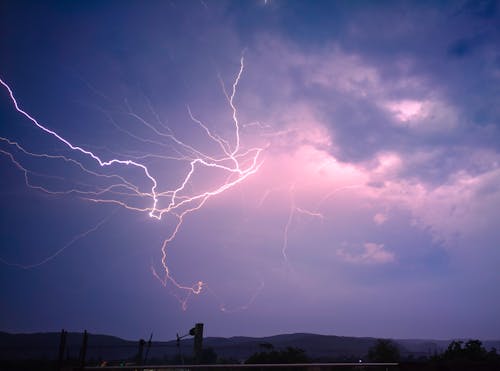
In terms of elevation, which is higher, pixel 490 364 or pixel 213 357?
pixel 490 364

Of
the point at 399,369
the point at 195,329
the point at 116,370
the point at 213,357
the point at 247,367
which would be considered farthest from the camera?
the point at 213,357

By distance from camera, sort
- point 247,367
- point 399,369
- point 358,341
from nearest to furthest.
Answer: point 247,367
point 399,369
point 358,341

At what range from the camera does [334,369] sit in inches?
150

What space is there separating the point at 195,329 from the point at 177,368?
6.57 m

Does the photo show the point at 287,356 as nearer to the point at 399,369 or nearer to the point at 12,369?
the point at 12,369

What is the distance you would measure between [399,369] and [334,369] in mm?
954

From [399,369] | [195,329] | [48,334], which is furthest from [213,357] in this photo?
[48,334]

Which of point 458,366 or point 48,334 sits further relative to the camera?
point 48,334

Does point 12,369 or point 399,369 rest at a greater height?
point 399,369

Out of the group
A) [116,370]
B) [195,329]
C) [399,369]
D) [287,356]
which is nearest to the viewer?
[116,370]

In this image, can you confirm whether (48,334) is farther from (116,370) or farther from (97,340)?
(116,370)

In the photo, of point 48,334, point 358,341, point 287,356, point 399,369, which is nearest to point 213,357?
point 287,356

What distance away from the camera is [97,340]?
102375 millimetres

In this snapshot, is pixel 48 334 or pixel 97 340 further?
pixel 97 340
